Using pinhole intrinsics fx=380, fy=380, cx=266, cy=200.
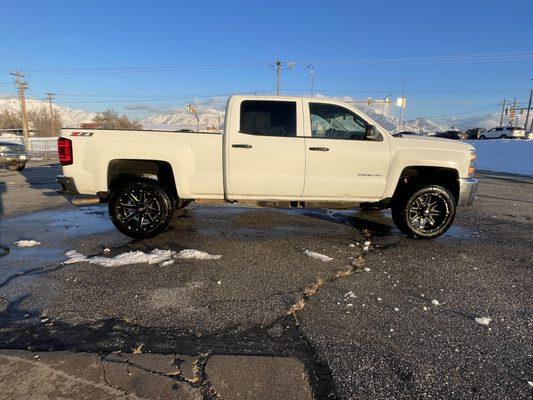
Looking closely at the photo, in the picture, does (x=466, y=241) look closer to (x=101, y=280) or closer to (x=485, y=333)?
(x=485, y=333)

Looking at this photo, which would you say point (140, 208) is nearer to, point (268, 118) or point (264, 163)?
point (264, 163)

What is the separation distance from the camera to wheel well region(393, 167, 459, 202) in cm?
585

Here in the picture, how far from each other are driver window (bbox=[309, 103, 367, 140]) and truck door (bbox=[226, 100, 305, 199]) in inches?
11.0

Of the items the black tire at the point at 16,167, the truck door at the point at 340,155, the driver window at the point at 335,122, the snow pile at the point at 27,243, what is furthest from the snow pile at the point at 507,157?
the black tire at the point at 16,167

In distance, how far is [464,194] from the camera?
5.72 m

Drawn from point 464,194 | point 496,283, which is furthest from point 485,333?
point 464,194

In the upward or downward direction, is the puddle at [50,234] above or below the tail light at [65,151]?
below

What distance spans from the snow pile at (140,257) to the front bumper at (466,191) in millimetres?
3707

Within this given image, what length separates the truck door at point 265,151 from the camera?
5.53 m

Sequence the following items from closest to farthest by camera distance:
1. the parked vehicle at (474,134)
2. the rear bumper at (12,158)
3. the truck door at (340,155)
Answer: the truck door at (340,155), the rear bumper at (12,158), the parked vehicle at (474,134)

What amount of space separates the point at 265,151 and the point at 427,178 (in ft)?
8.48

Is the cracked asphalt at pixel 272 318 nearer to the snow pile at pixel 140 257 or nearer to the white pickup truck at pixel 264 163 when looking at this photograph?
the snow pile at pixel 140 257

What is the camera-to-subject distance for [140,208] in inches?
224

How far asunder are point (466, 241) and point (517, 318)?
269 cm
